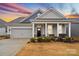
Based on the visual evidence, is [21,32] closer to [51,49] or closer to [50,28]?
[50,28]

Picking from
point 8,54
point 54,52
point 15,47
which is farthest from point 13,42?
point 54,52

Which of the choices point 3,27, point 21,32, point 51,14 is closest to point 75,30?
point 51,14

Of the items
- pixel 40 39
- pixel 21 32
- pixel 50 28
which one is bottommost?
pixel 40 39

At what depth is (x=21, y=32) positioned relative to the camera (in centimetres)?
957

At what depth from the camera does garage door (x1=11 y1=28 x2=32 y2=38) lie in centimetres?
941

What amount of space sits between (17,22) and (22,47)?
A: 1.01m

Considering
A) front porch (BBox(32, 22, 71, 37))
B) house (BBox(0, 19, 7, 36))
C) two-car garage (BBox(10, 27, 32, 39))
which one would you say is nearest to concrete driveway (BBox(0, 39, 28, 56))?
two-car garage (BBox(10, 27, 32, 39))

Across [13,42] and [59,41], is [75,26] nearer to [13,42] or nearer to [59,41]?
[59,41]

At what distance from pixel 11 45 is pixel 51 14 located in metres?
1.90

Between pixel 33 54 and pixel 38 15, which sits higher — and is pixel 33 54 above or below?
below

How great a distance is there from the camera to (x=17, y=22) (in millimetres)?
9430

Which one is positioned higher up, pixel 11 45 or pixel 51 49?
pixel 11 45

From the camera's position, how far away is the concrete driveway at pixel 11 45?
28.4ft

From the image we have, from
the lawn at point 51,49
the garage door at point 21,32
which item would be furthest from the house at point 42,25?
the lawn at point 51,49
